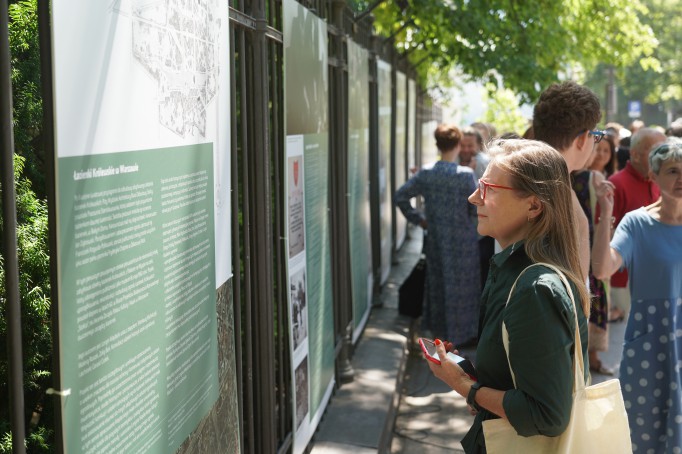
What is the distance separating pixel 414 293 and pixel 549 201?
588cm

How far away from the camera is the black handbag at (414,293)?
834 centimetres

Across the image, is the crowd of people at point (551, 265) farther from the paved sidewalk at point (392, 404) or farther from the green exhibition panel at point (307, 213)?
the green exhibition panel at point (307, 213)

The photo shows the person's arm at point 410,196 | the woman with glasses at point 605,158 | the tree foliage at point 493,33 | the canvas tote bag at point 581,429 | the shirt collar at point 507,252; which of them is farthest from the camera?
the tree foliage at point 493,33

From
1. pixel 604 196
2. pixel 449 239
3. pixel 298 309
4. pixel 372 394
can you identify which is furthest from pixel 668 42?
pixel 298 309

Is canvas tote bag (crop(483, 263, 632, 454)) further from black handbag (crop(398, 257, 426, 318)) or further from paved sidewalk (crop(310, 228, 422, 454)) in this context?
black handbag (crop(398, 257, 426, 318))

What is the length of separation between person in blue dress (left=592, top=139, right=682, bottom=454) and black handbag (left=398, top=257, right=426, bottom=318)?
4040 mm

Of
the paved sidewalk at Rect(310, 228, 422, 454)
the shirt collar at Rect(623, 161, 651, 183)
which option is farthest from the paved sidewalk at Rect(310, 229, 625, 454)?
the shirt collar at Rect(623, 161, 651, 183)

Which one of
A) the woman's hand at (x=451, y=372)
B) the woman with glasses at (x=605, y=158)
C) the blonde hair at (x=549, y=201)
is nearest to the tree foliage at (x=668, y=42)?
the woman with glasses at (x=605, y=158)

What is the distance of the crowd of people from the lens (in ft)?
7.61

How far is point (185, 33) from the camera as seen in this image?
258 cm

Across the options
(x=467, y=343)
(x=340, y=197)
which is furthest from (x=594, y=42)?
(x=340, y=197)

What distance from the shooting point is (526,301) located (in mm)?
2312

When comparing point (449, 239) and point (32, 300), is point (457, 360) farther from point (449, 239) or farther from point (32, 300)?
point (449, 239)

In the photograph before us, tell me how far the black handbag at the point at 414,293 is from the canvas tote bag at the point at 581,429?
5.79 m
